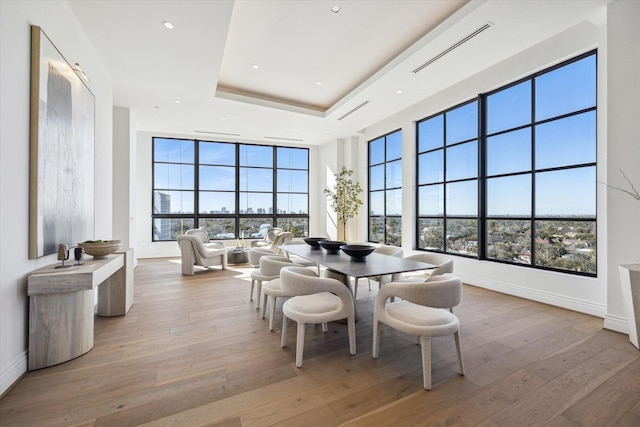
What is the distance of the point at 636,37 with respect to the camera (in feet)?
9.35

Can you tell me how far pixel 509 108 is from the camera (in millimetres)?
4465

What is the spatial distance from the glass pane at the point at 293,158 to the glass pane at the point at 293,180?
186 millimetres

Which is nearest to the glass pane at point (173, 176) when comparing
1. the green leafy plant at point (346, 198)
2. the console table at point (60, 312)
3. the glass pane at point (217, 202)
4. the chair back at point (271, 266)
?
the glass pane at point (217, 202)

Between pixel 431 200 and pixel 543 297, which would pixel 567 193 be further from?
pixel 431 200

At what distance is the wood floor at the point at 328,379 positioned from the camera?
170 centimetres

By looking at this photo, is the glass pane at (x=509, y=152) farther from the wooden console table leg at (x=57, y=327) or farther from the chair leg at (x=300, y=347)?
the wooden console table leg at (x=57, y=327)

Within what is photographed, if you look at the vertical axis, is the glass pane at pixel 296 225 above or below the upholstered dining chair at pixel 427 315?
above

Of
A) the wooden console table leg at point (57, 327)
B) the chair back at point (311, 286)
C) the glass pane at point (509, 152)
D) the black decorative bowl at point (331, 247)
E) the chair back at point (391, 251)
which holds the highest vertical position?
the glass pane at point (509, 152)

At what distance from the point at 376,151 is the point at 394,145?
2.59ft

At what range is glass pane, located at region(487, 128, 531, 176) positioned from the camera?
4.24m

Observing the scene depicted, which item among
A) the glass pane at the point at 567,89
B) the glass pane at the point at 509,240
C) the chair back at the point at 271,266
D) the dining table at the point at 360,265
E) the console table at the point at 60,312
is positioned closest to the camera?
the console table at the point at 60,312

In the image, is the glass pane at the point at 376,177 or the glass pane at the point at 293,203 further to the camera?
the glass pane at the point at 293,203

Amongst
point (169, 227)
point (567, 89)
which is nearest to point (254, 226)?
point (169, 227)

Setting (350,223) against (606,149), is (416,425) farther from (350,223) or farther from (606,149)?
(350,223)
